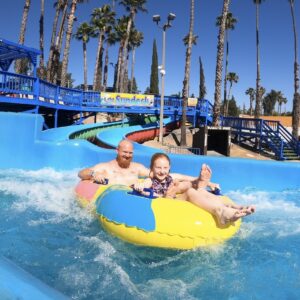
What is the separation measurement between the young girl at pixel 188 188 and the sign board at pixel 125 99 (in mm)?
13344

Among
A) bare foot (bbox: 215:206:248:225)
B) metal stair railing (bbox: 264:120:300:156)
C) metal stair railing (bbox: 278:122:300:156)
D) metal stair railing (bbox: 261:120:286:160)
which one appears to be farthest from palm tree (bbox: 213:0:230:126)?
bare foot (bbox: 215:206:248:225)

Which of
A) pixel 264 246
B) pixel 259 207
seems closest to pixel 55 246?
pixel 264 246

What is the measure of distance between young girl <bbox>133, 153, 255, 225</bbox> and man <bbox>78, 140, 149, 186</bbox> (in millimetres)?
793

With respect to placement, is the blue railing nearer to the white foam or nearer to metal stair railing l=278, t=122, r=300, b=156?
the white foam

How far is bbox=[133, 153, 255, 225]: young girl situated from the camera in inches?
139

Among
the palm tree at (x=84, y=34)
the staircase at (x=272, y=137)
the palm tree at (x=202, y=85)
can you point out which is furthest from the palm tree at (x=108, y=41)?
the staircase at (x=272, y=137)

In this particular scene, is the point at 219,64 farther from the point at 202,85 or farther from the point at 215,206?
the point at 202,85

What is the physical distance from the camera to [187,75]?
1806 centimetres

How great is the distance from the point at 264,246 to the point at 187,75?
14.7 m

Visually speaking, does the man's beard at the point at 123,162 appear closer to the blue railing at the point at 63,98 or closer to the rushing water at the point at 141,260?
the rushing water at the point at 141,260

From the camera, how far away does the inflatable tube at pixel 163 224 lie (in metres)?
3.46

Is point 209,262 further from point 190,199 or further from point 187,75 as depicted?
point 187,75

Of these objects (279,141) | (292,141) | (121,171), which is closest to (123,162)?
(121,171)

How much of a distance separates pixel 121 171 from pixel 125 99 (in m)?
12.8
